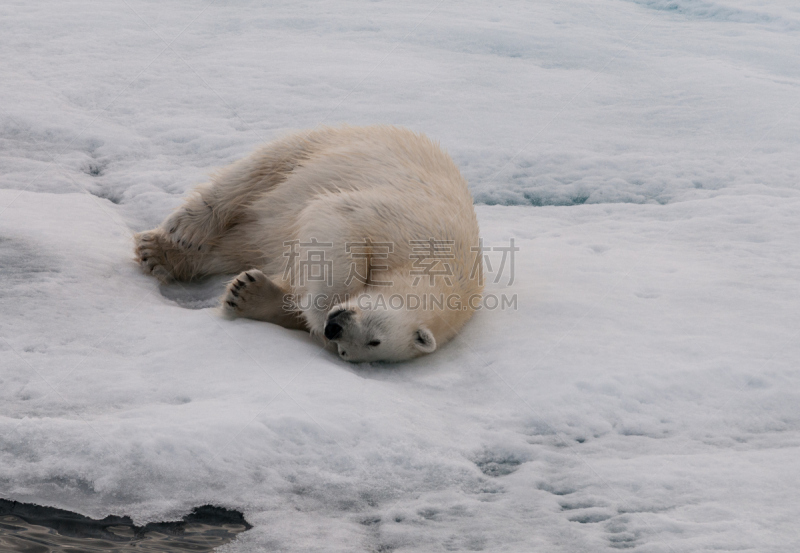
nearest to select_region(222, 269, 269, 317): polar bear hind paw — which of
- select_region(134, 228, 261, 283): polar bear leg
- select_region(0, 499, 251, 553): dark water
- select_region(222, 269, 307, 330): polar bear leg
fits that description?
select_region(222, 269, 307, 330): polar bear leg

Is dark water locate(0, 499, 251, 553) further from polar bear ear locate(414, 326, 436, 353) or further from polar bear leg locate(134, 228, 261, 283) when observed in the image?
polar bear leg locate(134, 228, 261, 283)

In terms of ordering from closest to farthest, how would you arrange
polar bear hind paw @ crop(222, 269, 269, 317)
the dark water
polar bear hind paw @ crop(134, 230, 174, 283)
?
the dark water → polar bear hind paw @ crop(222, 269, 269, 317) → polar bear hind paw @ crop(134, 230, 174, 283)

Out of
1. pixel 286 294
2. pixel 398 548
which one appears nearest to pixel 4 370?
pixel 286 294

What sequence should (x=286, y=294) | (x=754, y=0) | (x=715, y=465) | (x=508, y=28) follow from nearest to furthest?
(x=715, y=465) → (x=286, y=294) → (x=508, y=28) → (x=754, y=0)

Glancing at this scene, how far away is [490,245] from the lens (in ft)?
15.3

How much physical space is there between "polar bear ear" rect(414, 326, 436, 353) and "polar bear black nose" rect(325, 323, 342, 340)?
385 mm

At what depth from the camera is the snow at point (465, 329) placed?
235 centimetres

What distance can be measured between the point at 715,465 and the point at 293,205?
253 cm

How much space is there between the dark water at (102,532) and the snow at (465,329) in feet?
0.16

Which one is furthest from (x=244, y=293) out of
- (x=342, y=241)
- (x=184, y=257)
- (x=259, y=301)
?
(x=184, y=257)

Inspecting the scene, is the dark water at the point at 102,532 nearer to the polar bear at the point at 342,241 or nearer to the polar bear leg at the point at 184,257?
the polar bear at the point at 342,241

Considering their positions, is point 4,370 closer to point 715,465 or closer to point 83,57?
point 715,465

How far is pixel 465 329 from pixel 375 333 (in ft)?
2.20

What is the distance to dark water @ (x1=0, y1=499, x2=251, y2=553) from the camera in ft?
6.73
